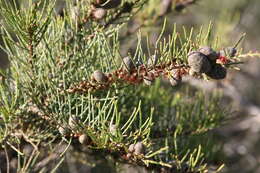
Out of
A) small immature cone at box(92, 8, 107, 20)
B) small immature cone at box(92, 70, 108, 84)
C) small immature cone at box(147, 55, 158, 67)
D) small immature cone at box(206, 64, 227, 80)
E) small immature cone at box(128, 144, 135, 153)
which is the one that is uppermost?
small immature cone at box(92, 8, 107, 20)

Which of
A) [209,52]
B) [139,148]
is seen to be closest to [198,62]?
[209,52]

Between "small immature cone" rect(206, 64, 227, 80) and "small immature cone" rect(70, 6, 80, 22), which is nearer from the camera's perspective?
"small immature cone" rect(206, 64, 227, 80)

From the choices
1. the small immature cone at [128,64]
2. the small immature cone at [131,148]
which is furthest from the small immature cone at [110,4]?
the small immature cone at [131,148]

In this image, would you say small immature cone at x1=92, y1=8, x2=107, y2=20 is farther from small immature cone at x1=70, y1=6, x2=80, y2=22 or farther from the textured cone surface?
the textured cone surface

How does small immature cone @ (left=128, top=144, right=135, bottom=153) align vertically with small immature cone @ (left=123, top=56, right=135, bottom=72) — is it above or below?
below

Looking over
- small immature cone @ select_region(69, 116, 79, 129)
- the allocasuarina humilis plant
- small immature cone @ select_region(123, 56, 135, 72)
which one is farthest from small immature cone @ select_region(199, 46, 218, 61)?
small immature cone @ select_region(69, 116, 79, 129)

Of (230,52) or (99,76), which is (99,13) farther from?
(230,52)

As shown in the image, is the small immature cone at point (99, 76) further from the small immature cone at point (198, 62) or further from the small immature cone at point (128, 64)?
the small immature cone at point (198, 62)
